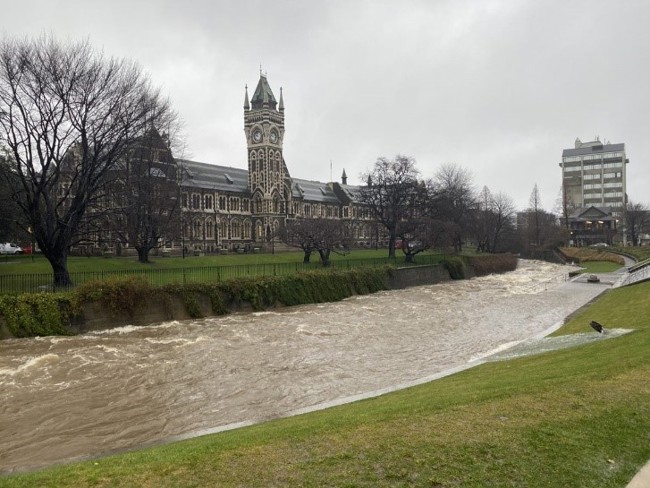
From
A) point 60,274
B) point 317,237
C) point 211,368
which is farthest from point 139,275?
point 317,237

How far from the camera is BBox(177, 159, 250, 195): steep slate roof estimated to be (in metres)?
77.1

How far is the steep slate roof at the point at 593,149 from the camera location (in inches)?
5089

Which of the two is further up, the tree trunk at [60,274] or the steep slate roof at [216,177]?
the steep slate roof at [216,177]

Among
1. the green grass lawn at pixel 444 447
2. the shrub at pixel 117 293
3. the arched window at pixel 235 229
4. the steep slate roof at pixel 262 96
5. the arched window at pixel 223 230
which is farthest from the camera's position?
the steep slate roof at pixel 262 96

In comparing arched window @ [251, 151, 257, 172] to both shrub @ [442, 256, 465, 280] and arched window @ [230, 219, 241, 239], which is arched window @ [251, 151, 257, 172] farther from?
shrub @ [442, 256, 465, 280]

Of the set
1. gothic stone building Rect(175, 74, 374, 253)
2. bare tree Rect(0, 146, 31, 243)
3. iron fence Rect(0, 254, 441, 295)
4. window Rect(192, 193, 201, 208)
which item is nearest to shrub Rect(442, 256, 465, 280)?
gothic stone building Rect(175, 74, 374, 253)

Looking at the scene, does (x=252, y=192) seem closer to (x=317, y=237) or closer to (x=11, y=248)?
(x=11, y=248)

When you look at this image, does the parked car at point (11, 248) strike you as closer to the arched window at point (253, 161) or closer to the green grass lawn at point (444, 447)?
the arched window at point (253, 161)

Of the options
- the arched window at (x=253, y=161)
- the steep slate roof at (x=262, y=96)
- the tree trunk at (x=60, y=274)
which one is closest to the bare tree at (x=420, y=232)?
the arched window at (x=253, y=161)

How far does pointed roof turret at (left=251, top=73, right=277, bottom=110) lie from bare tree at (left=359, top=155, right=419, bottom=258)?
28725mm

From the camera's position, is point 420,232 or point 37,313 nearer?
point 37,313

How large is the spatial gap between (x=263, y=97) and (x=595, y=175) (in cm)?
9516

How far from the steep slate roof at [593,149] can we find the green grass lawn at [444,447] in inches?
5545

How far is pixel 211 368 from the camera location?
17.6 metres
